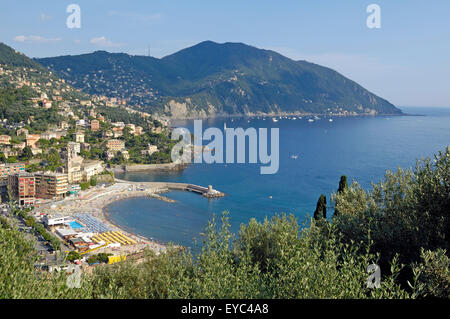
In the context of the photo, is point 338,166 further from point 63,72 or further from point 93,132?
point 63,72

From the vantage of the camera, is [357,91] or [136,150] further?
[357,91]

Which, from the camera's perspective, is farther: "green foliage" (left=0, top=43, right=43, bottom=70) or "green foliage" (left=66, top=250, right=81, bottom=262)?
"green foliage" (left=0, top=43, right=43, bottom=70)

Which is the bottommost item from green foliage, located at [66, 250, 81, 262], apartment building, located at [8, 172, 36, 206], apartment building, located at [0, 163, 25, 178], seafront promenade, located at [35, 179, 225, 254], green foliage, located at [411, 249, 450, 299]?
green foliage, located at [66, 250, 81, 262]

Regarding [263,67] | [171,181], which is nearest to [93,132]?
[171,181]

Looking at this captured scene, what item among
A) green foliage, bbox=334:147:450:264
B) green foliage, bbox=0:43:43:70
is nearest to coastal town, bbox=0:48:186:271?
green foliage, bbox=334:147:450:264

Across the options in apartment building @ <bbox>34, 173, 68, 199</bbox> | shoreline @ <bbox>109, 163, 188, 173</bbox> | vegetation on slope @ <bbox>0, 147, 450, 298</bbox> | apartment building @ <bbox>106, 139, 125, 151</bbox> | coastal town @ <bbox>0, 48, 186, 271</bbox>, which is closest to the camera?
vegetation on slope @ <bbox>0, 147, 450, 298</bbox>

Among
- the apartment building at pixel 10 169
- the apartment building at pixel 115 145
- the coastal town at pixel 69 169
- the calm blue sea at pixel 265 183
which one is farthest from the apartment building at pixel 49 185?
the apartment building at pixel 115 145

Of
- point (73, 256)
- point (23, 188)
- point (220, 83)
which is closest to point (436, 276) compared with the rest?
point (73, 256)

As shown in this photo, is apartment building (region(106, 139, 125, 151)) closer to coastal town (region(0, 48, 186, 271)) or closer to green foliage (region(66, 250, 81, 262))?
coastal town (region(0, 48, 186, 271))
